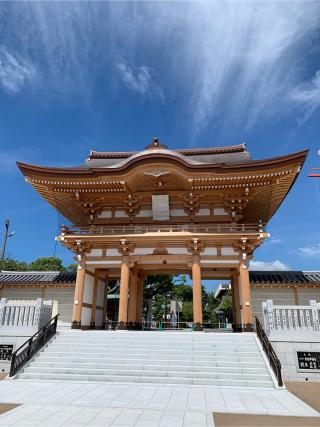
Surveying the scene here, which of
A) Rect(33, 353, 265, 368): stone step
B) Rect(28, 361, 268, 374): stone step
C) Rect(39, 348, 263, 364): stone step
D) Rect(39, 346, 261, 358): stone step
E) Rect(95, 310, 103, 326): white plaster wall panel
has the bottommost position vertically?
Rect(28, 361, 268, 374): stone step

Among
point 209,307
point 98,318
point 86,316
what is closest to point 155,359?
point 86,316

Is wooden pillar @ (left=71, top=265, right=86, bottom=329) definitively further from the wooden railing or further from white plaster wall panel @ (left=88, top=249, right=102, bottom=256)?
the wooden railing

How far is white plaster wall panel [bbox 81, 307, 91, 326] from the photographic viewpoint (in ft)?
44.6

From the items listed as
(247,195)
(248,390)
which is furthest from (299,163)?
(248,390)

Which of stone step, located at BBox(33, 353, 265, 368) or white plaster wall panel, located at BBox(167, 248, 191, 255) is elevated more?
white plaster wall panel, located at BBox(167, 248, 191, 255)

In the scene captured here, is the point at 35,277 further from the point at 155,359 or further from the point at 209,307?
the point at 209,307

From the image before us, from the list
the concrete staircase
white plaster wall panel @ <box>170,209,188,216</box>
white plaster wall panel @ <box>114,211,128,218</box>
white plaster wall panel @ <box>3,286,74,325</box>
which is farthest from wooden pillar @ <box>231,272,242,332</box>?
white plaster wall panel @ <box>3,286,74,325</box>

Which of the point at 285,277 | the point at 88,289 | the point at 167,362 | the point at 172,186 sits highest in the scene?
the point at 172,186

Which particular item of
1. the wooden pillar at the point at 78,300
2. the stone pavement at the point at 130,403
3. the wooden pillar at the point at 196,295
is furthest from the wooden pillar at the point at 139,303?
the stone pavement at the point at 130,403

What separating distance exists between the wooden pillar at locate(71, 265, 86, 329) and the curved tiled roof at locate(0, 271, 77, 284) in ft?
6.33

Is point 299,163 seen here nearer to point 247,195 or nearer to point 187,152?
point 247,195

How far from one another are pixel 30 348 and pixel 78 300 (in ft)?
13.0

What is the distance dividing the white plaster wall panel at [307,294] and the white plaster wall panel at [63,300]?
35.6 feet

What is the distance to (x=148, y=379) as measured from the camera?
780 cm
